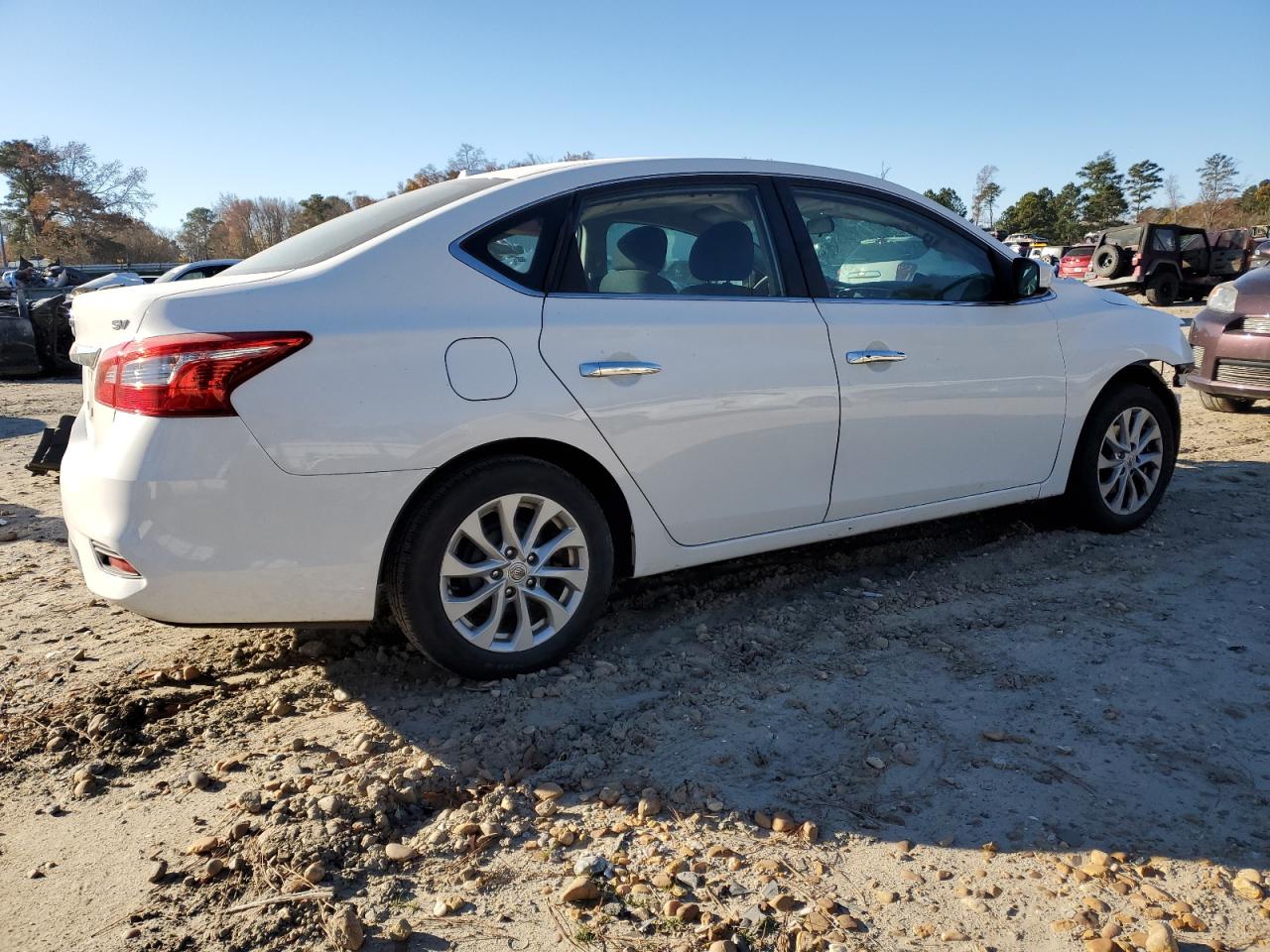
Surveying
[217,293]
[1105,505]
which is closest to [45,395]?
[217,293]

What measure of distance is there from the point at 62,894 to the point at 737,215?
9.75 feet

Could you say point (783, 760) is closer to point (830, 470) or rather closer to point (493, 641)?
point (493, 641)

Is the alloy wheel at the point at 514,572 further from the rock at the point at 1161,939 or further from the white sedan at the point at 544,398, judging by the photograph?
the rock at the point at 1161,939

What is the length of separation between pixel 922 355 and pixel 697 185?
1.13 metres

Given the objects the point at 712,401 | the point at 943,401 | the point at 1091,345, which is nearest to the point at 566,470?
the point at 712,401

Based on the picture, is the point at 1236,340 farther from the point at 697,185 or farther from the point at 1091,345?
the point at 697,185

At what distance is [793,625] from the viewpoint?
368 centimetres

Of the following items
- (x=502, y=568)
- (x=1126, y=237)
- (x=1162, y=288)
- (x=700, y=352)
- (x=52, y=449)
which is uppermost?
(x=1126, y=237)

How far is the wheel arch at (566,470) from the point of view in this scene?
9.75 ft

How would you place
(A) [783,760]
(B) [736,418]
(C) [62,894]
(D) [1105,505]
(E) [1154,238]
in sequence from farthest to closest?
(E) [1154,238] → (D) [1105,505] → (B) [736,418] → (A) [783,760] → (C) [62,894]

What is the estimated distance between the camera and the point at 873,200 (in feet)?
13.1

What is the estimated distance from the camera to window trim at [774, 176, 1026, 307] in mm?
3717

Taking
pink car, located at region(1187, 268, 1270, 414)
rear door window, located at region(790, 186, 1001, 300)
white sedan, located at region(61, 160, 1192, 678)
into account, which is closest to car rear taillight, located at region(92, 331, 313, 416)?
white sedan, located at region(61, 160, 1192, 678)

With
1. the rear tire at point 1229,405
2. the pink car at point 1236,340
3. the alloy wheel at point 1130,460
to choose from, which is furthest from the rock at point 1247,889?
the rear tire at point 1229,405
